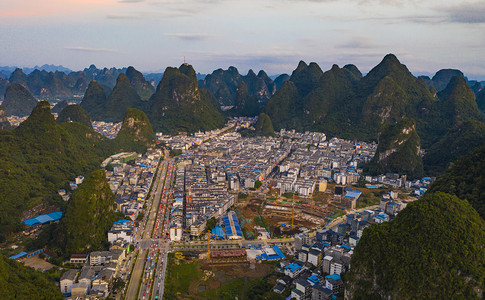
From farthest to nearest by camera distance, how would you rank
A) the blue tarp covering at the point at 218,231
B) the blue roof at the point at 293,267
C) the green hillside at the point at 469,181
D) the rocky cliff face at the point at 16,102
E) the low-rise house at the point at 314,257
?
the rocky cliff face at the point at 16,102 < the blue tarp covering at the point at 218,231 < the low-rise house at the point at 314,257 < the green hillside at the point at 469,181 < the blue roof at the point at 293,267

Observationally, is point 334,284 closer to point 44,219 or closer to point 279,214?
point 279,214

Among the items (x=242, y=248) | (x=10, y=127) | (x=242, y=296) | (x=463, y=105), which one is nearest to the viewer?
(x=242, y=296)

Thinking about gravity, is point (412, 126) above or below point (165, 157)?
above

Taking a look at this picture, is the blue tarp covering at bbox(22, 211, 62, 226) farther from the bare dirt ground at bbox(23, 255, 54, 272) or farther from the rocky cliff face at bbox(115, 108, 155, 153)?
the rocky cliff face at bbox(115, 108, 155, 153)

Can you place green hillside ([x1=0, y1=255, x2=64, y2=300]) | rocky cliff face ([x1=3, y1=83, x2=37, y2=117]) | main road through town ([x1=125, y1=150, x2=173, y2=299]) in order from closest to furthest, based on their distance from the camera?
green hillside ([x1=0, y1=255, x2=64, y2=300]) < main road through town ([x1=125, y1=150, x2=173, y2=299]) < rocky cliff face ([x1=3, y1=83, x2=37, y2=117])

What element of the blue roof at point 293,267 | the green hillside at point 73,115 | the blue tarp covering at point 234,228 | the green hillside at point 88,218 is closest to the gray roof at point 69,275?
the green hillside at point 88,218

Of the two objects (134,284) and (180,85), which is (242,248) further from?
(180,85)

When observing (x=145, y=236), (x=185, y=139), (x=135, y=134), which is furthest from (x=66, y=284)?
(x=185, y=139)

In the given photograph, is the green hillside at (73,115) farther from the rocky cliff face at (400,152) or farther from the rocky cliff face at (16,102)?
the rocky cliff face at (400,152)

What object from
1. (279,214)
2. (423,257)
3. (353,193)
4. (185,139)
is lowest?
(279,214)

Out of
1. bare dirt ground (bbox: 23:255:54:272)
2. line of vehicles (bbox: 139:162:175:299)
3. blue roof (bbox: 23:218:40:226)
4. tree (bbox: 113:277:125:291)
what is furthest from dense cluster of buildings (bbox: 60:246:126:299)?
blue roof (bbox: 23:218:40:226)

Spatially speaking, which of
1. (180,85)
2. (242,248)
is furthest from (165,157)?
(242,248)
